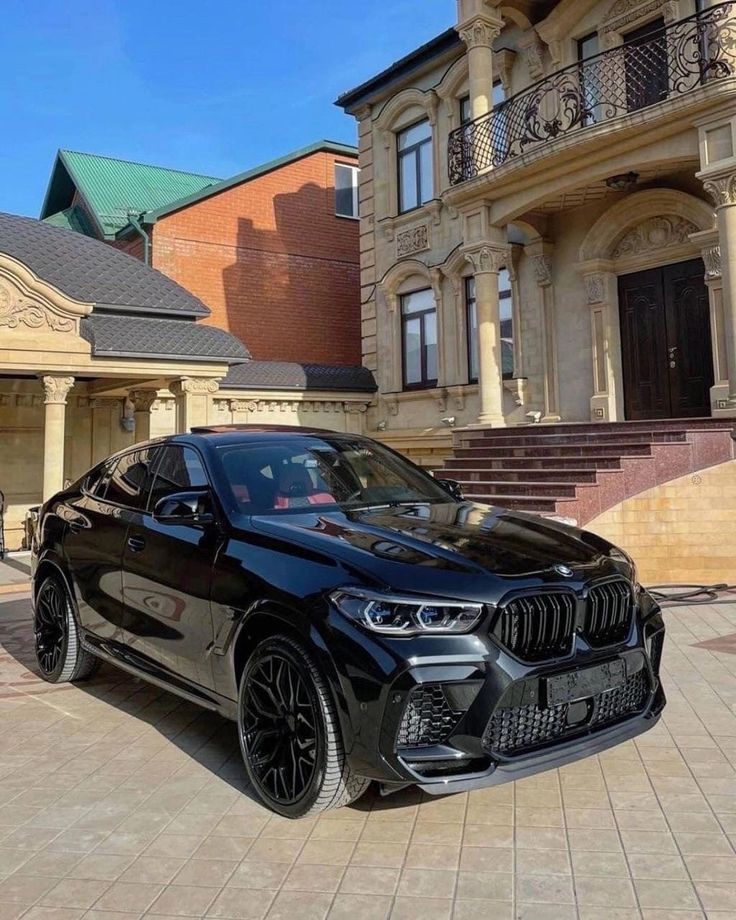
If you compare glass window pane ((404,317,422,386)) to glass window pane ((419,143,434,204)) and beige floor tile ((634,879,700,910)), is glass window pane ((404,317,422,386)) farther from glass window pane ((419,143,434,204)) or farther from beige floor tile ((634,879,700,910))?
beige floor tile ((634,879,700,910))

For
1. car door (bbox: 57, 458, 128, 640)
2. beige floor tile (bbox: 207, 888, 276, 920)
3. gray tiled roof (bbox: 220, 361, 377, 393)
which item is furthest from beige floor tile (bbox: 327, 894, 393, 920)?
gray tiled roof (bbox: 220, 361, 377, 393)

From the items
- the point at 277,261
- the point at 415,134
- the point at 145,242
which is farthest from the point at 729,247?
the point at 145,242

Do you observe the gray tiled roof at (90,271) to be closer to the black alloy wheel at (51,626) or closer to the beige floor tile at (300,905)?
the black alloy wheel at (51,626)

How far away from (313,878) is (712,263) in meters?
10.8

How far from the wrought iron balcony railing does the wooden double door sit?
2.60 metres

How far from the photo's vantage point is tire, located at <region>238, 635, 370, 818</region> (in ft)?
9.90

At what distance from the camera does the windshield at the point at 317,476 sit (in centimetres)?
402

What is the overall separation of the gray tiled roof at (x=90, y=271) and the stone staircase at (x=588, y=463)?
17.7 feet

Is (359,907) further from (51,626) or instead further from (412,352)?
(412,352)

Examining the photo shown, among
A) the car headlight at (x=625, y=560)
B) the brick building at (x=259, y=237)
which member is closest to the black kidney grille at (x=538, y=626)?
the car headlight at (x=625, y=560)

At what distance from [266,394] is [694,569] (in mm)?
8894

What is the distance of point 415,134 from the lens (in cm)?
1656

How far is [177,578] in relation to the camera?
3947 millimetres

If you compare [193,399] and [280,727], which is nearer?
[280,727]
